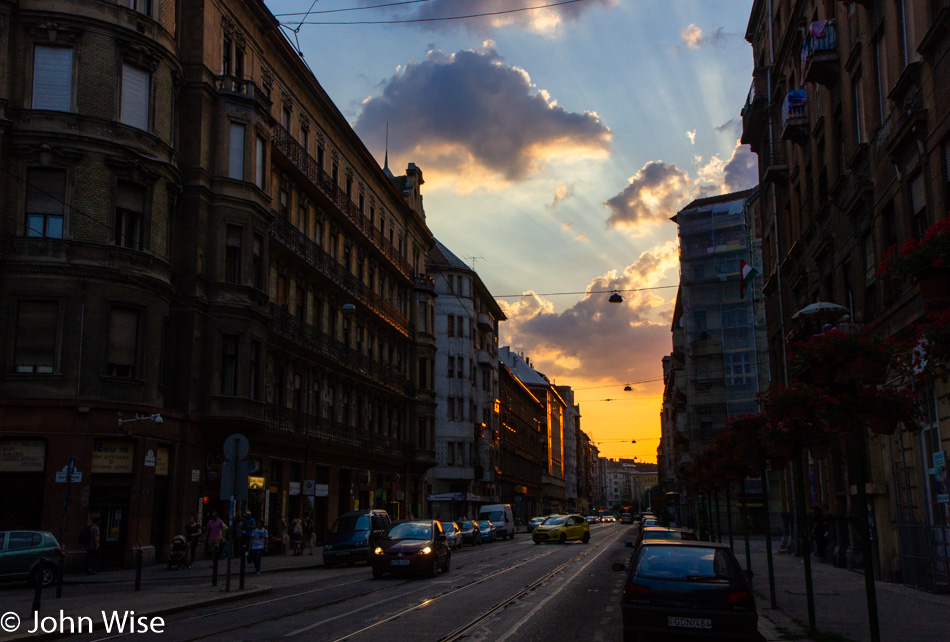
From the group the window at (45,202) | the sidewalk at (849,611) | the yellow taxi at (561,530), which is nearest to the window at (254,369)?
the window at (45,202)

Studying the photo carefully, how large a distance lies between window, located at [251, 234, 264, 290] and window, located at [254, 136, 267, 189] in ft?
6.98

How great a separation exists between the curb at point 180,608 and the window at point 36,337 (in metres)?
11.1

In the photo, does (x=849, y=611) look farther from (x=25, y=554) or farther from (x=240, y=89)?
(x=240, y=89)

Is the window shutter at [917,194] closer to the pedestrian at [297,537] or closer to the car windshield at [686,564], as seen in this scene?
the car windshield at [686,564]

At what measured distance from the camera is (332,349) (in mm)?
43969

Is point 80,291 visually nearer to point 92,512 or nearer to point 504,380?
point 92,512

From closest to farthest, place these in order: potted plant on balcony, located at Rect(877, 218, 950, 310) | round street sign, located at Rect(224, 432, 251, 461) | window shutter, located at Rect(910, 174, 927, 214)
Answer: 1. potted plant on balcony, located at Rect(877, 218, 950, 310)
2. window shutter, located at Rect(910, 174, 927, 214)
3. round street sign, located at Rect(224, 432, 251, 461)

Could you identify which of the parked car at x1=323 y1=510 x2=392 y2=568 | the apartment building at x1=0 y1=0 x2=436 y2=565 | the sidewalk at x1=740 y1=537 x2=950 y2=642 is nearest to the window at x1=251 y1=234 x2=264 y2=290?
the apartment building at x1=0 y1=0 x2=436 y2=565

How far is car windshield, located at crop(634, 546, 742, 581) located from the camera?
448 inches

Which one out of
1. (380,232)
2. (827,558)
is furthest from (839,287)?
(380,232)

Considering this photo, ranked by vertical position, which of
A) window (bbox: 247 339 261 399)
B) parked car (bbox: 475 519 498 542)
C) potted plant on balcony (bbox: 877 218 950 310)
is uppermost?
window (bbox: 247 339 261 399)

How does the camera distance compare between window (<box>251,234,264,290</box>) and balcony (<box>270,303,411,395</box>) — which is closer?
window (<box>251,234,264,290</box>)

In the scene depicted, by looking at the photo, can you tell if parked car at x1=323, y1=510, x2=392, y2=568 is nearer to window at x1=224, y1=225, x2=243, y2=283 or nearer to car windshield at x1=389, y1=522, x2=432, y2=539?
car windshield at x1=389, y1=522, x2=432, y2=539

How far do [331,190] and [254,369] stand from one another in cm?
1313
